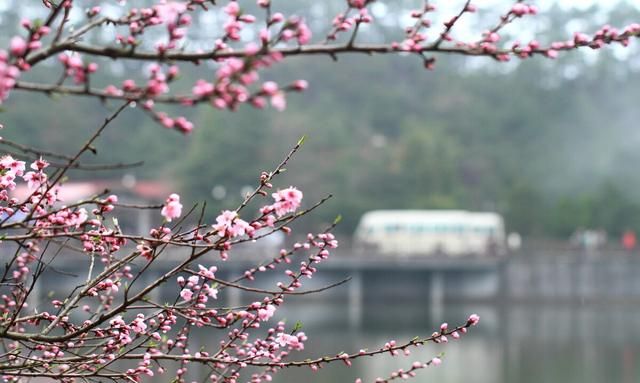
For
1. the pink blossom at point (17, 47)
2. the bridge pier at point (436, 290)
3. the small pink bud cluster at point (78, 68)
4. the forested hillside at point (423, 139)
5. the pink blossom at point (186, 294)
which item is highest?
the forested hillside at point (423, 139)

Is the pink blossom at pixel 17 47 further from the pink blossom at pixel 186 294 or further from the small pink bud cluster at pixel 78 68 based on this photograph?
the pink blossom at pixel 186 294

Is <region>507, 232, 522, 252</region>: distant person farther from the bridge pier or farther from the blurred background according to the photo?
the bridge pier

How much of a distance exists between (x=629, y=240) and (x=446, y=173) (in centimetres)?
1026

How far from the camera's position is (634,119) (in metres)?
73.2

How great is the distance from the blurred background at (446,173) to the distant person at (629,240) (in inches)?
5.7

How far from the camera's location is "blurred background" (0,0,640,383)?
42844 millimetres

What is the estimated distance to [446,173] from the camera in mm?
59000

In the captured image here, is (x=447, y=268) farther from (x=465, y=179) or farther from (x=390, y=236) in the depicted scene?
(x=465, y=179)

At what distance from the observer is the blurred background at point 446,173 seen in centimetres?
4284

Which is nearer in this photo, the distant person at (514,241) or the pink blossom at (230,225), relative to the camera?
the pink blossom at (230,225)

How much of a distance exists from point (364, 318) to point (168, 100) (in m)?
40.1

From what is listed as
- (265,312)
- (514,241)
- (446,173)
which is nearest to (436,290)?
(514,241)

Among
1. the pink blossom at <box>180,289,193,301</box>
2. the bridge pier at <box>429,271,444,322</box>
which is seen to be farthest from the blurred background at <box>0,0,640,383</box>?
the pink blossom at <box>180,289,193,301</box>

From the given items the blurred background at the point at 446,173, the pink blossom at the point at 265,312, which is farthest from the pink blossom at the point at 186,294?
the blurred background at the point at 446,173
